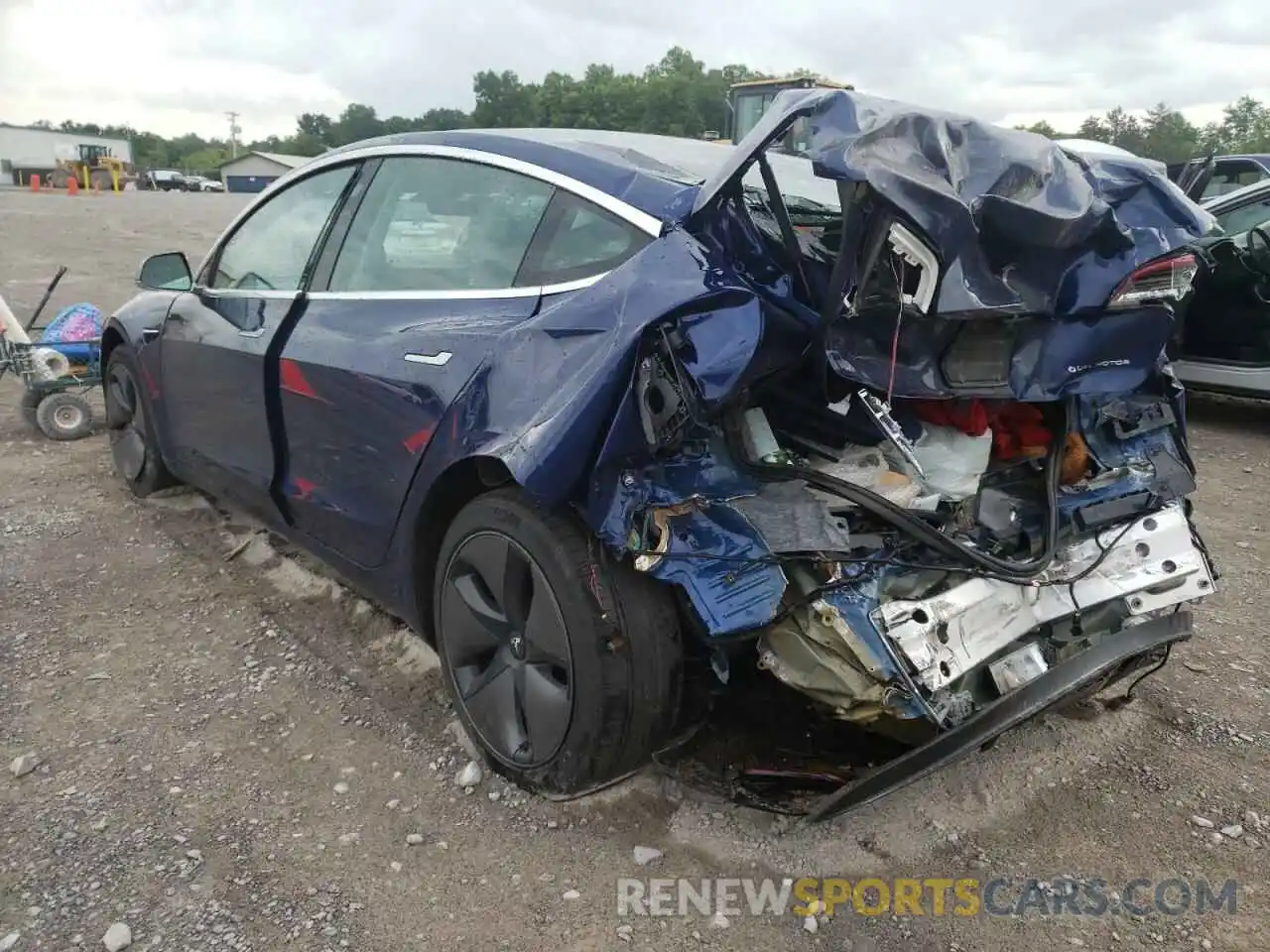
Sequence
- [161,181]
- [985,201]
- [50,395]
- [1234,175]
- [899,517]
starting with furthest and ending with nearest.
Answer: [161,181] → [1234,175] → [50,395] → [899,517] → [985,201]

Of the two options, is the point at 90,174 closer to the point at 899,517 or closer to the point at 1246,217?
the point at 1246,217

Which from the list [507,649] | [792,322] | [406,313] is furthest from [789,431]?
[406,313]

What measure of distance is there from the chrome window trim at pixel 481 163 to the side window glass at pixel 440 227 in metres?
0.02

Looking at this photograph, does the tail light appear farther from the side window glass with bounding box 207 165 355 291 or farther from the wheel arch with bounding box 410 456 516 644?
the side window glass with bounding box 207 165 355 291

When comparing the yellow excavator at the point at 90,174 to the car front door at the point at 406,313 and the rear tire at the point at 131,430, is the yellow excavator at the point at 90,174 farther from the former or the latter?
the car front door at the point at 406,313

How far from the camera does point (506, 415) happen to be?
2.47 metres

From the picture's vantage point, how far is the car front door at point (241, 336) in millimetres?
3545

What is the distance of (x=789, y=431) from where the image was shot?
2.58 m

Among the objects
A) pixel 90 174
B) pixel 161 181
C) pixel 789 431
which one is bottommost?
pixel 161 181

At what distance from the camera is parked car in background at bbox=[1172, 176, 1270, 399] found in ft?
21.2

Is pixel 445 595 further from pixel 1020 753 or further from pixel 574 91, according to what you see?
pixel 574 91

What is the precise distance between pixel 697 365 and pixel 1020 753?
166 cm

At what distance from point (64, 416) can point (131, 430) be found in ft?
5.04

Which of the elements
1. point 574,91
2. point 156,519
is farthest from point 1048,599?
point 574,91
